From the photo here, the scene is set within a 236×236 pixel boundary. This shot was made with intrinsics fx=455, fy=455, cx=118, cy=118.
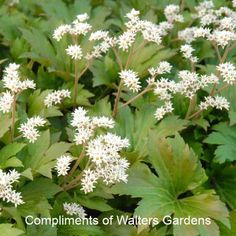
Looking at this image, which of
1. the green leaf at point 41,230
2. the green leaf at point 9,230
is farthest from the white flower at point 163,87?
the green leaf at point 9,230

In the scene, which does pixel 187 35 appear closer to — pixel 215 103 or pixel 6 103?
pixel 215 103

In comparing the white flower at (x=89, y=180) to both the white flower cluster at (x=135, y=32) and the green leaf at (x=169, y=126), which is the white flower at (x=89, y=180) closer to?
the green leaf at (x=169, y=126)

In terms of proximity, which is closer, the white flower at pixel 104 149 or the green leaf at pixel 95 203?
the white flower at pixel 104 149

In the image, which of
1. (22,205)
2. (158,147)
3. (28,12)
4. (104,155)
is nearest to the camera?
(104,155)

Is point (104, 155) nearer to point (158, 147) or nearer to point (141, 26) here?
point (158, 147)

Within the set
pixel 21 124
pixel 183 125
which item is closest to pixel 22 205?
pixel 21 124

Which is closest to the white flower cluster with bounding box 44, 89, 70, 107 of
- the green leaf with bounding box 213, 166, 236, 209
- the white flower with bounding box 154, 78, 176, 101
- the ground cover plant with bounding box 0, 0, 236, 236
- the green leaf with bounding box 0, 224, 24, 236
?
the ground cover plant with bounding box 0, 0, 236, 236

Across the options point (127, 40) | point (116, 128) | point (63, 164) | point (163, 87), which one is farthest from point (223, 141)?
point (63, 164)
